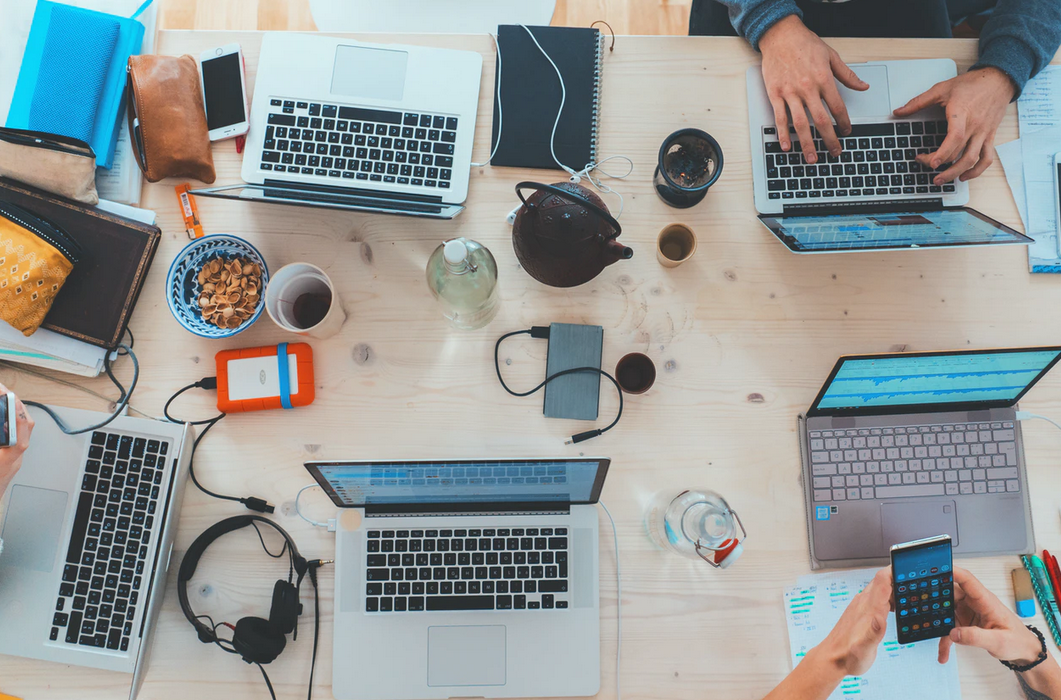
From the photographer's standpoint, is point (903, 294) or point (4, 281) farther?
point (903, 294)

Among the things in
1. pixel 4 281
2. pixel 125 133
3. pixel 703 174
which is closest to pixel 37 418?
pixel 4 281

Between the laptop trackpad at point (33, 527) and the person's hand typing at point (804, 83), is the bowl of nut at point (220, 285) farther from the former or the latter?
the person's hand typing at point (804, 83)

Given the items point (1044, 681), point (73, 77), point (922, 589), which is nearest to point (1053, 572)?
point (1044, 681)

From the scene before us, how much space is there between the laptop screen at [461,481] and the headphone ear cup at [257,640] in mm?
213

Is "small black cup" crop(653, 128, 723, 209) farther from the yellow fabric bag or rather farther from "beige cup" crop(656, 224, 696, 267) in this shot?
the yellow fabric bag

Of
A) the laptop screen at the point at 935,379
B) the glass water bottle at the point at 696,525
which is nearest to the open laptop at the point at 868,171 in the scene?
the laptop screen at the point at 935,379

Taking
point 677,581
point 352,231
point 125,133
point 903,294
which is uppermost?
point 125,133

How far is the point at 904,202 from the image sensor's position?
1025mm

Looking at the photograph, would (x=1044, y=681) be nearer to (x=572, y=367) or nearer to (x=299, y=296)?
(x=572, y=367)

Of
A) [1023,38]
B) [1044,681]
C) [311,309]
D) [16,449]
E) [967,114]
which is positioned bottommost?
[1044,681]

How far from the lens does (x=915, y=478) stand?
0.99m

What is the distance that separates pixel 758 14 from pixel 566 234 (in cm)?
60

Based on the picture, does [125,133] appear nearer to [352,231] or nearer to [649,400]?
[352,231]

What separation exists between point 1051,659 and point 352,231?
1.29 m
